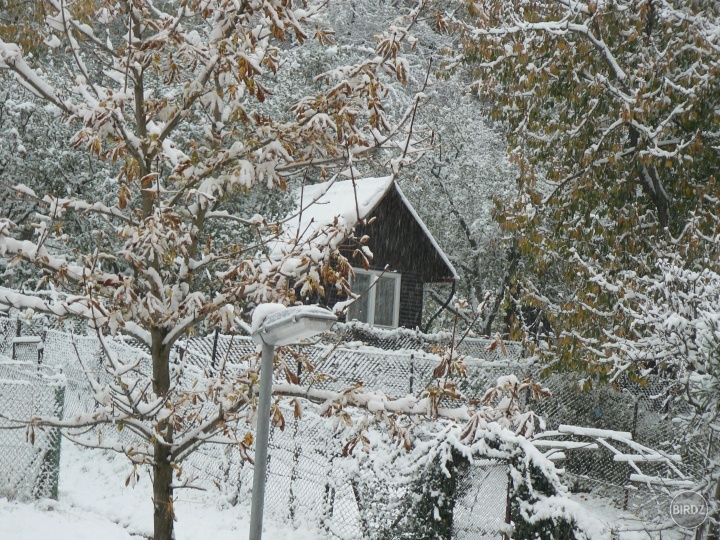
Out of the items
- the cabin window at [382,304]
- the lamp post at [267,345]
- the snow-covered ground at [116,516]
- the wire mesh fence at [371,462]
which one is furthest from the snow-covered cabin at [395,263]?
the lamp post at [267,345]

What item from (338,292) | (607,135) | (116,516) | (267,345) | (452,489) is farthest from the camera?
(607,135)

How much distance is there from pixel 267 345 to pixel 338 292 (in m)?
1.29

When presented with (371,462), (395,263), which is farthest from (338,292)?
(395,263)

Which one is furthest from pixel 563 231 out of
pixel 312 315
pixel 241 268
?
pixel 312 315

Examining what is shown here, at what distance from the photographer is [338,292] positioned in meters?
5.23

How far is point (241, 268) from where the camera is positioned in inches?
200

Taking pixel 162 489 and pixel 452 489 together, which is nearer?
pixel 162 489

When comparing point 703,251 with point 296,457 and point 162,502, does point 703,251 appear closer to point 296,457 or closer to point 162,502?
point 296,457

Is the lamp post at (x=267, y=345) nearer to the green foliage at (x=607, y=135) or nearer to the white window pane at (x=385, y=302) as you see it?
the green foliage at (x=607, y=135)

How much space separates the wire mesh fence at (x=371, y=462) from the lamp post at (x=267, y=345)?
1013mm

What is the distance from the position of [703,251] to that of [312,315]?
9141 millimetres

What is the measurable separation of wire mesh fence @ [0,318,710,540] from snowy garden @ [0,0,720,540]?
42mm

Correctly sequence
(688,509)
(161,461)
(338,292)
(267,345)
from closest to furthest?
(267,345) < (338,292) < (161,461) < (688,509)

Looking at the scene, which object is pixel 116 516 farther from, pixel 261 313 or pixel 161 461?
pixel 261 313
